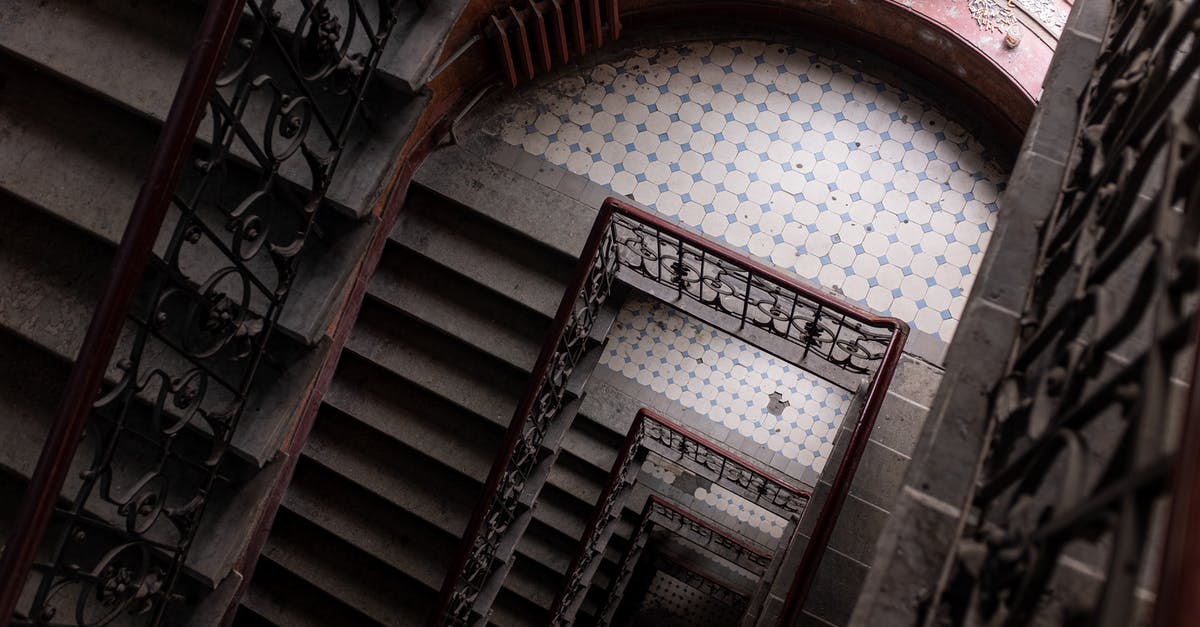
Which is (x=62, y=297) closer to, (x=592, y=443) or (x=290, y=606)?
(x=290, y=606)

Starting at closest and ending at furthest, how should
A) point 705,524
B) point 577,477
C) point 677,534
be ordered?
point 577,477, point 705,524, point 677,534

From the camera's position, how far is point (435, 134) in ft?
19.4

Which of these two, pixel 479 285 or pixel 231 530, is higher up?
pixel 479 285

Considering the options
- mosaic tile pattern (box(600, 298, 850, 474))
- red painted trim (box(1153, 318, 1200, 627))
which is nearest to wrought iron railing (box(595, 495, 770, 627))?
mosaic tile pattern (box(600, 298, 850, 474))

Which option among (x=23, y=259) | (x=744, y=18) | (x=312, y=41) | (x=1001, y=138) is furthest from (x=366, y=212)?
(x=1001, y=138)

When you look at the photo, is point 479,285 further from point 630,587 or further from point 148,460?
point 630,587

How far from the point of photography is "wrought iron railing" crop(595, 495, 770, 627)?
899cm

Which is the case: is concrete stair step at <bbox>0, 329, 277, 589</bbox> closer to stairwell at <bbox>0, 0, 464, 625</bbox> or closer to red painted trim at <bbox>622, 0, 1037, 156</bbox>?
stairwell at <bbox>0, 0, 464, 625</bbox>

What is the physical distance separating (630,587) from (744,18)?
8.19 m

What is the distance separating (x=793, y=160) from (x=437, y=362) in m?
3.10

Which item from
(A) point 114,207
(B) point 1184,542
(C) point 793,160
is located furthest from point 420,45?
(C) point 793,160

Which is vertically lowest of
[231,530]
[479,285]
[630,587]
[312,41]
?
[630,587]

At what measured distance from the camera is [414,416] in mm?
5652

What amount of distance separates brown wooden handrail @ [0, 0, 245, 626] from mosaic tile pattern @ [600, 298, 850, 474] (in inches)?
230
